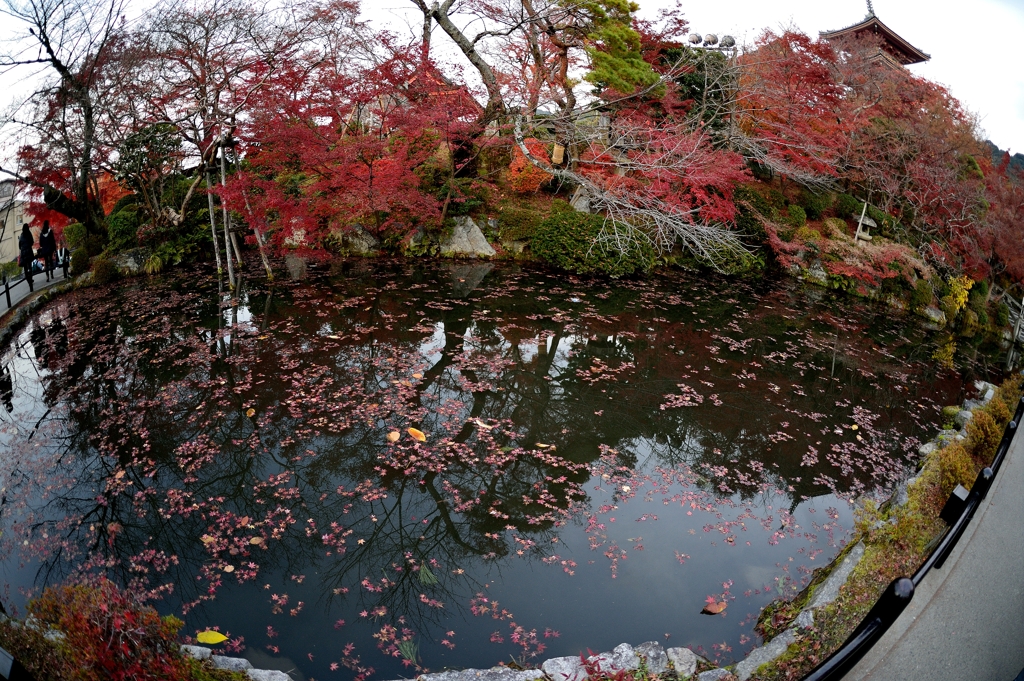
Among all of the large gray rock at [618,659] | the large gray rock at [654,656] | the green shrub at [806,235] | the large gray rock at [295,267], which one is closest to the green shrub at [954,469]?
the large gray rock at [654,656]

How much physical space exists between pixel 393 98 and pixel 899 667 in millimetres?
13728

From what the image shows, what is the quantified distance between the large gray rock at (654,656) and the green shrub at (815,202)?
1873 centimetres

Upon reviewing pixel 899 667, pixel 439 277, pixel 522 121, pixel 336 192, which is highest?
pixel 522 121

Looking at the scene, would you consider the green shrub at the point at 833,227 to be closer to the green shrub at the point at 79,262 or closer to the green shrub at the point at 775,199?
the green shrub at the point at 775,199

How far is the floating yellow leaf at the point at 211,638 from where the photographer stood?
388cm

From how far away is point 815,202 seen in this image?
19.0 metres

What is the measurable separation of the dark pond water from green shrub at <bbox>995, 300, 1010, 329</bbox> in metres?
7.82

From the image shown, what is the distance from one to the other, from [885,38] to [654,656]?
3058cm

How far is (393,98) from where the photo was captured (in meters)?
13.5

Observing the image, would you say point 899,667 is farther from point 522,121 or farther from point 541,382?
point 522,121

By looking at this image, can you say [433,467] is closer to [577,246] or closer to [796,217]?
[577,246]

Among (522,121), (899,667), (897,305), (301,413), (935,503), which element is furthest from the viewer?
(897,305)

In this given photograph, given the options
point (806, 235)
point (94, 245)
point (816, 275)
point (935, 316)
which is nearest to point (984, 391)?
point (935, 316)

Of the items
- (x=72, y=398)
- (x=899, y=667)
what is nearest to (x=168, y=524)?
(x=72, y=398)
